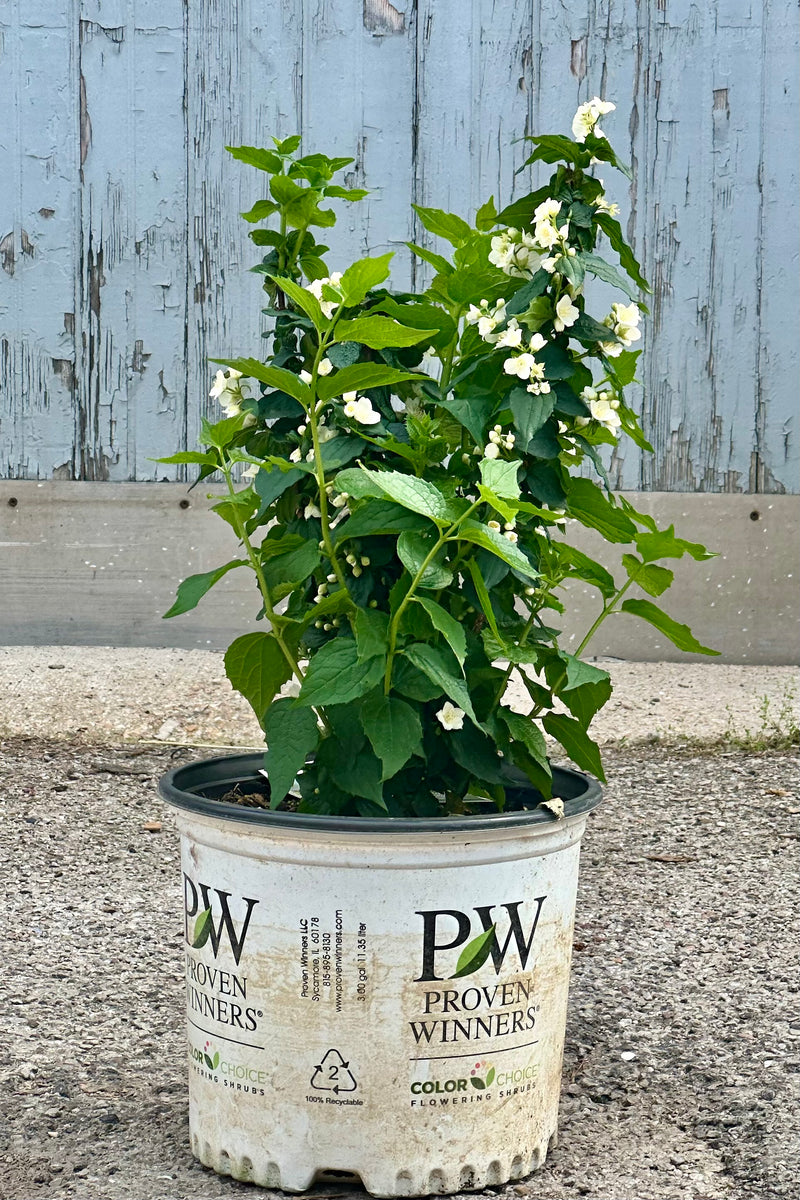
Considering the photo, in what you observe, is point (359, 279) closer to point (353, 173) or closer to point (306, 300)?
point (306, 300)

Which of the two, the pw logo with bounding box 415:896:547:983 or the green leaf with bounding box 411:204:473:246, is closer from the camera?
the pw logo with bounding box 415:896:547:983

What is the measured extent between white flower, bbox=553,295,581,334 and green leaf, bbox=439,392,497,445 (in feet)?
0.33

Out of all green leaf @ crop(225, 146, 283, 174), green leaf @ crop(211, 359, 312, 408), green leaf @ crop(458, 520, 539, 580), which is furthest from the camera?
green leaf @ crop(225, 146, 283, 174)

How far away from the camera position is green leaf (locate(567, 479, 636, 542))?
122 centimetres

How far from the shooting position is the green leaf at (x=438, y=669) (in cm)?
104

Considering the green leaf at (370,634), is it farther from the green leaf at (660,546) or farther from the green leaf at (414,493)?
the green leaf at (660,546)

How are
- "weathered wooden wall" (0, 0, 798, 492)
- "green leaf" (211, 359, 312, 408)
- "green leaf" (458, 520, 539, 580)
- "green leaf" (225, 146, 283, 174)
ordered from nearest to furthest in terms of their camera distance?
"green leaf" (458, 520, 539, 580) → "green leaf" (211, 359, 312, 408) → "green leaf" (225, 146, 283, 174) → "weathered wooden wall" (0, 0, 798, 492)

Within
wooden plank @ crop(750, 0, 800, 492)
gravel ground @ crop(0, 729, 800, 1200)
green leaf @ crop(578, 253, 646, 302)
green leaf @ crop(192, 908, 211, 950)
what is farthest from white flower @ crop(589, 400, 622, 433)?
wooden plank @ crop(750, 0, 800, 492)

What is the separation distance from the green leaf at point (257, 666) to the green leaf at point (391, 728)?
19 centimetres

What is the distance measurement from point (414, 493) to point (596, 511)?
0.25m

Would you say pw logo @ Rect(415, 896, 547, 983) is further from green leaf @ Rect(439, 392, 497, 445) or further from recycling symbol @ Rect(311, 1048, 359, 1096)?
green leaf @ Rect(439, 392, 497, 445)

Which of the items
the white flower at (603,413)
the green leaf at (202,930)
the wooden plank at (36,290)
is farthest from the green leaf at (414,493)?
the wooden plank at (36,290)

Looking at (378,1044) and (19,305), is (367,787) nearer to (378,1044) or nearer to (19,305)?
(378,1044)

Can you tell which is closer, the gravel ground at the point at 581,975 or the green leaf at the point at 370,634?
the green leaf at the point at 370,634
